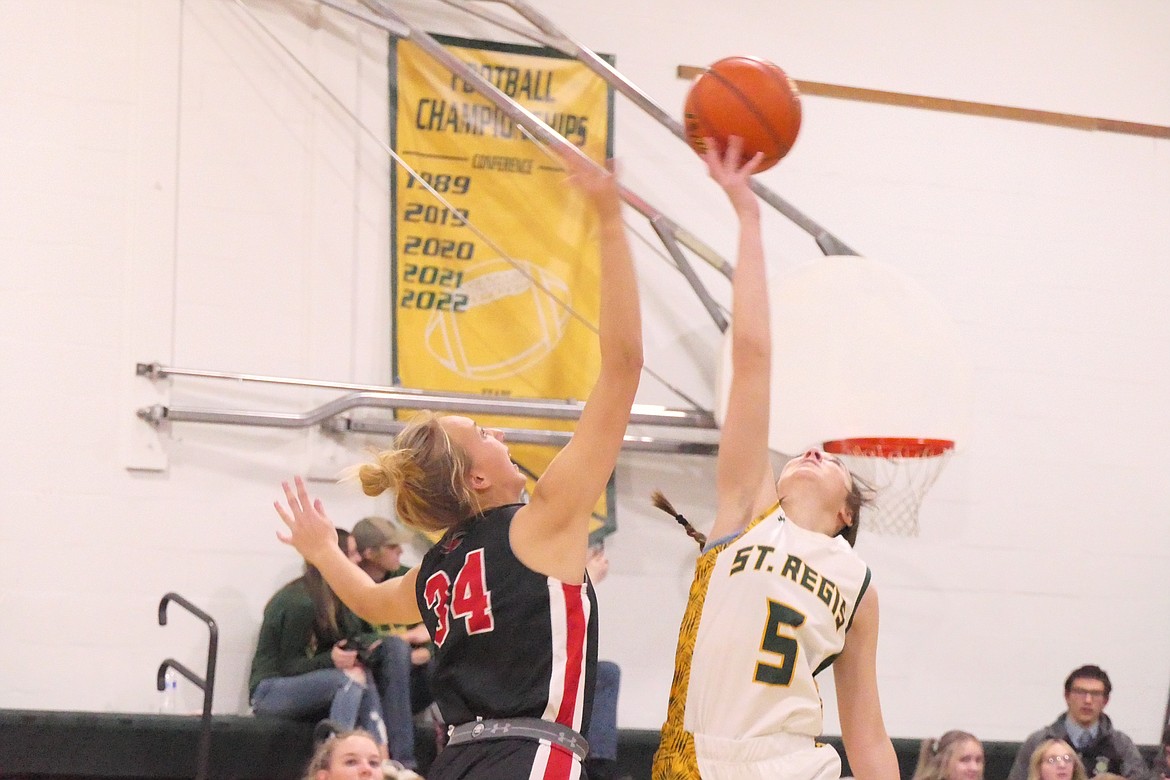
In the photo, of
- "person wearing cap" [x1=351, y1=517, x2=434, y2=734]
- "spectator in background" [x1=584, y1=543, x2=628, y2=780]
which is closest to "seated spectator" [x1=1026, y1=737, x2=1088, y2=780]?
"spectator in background" [x1=584, y1=543, x2=628, y2=780]

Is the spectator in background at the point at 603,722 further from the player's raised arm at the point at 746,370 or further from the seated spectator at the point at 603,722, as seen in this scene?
the player's raised arm at the point at 746,370

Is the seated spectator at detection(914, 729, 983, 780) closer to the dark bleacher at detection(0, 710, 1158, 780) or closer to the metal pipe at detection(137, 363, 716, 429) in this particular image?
the metal pipe at detection(137, 363, 716, 429)

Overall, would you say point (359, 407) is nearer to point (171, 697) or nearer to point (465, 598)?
point (171, 697)

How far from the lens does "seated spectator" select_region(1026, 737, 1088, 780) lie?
219 inches

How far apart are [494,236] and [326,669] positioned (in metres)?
2.29

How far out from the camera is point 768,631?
269 cm

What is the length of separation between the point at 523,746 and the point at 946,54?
5.87 m

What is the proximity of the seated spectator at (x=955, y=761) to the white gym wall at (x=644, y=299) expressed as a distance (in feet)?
3.28

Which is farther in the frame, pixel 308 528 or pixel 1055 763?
pixel 1055 763

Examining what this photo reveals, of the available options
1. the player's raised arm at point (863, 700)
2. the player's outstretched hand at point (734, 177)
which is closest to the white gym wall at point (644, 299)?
the player's raised arm at point (863, 700)

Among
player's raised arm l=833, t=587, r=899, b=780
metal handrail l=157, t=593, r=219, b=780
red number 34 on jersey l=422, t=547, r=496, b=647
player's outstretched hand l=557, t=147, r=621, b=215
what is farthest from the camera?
metal handrail l=157, t=593, r=219, b=780

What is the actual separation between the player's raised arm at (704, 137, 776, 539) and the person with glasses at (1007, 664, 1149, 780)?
4074mm

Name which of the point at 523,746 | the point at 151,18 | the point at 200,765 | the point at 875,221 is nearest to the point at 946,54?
the point at 875,221

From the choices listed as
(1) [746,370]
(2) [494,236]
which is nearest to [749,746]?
(1) [746,370]
